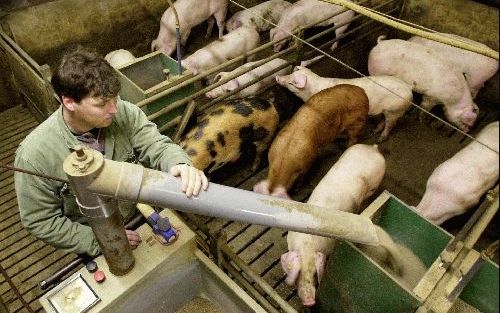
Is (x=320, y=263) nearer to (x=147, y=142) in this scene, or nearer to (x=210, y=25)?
(x=147, y=142)

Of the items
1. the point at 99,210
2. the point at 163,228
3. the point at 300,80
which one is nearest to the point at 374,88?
the point at 300,80

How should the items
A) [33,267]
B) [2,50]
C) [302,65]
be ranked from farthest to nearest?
[302,65] → [2,50] → [33,267]

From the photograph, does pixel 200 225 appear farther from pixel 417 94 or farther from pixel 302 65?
pixel 417 94

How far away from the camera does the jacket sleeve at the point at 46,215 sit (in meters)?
1.74

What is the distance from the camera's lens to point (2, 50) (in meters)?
4.15

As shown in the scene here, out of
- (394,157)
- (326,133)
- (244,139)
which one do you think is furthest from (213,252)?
(394,157)

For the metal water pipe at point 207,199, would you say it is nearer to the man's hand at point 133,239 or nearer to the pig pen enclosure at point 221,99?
the man's hand at point 133,239

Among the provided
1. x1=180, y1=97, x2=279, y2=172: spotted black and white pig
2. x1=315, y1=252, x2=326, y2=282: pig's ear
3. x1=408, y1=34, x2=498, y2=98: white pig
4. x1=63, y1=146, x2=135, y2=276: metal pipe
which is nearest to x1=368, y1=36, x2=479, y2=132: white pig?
x1=408, y1=34, x2=498, y2=98: white pig

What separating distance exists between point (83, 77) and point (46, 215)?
2.21ft

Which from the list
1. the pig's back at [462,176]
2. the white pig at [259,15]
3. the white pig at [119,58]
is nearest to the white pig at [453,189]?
the pig's back at [462,176]

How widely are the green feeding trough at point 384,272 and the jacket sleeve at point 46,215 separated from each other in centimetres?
131

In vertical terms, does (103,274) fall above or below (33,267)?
above

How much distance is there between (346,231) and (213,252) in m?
1.09

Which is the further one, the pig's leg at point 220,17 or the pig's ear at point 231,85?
the pig's leg at point 220,17
